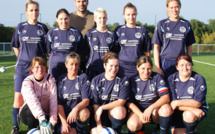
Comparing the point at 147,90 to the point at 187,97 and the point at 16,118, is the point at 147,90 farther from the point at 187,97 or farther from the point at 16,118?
the point at 16,118

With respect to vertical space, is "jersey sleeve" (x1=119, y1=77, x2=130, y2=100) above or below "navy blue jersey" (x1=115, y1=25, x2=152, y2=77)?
below

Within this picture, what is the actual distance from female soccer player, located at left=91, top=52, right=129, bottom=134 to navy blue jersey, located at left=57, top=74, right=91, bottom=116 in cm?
13

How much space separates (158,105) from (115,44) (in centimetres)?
114

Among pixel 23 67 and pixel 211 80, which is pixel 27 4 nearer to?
pixel 23 67

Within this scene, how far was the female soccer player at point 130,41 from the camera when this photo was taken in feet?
11.5

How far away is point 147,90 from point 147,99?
125 millimetres

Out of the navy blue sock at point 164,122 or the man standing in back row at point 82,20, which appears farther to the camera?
the man standing in back row at point 82,20

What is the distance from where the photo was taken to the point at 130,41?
3.54 m

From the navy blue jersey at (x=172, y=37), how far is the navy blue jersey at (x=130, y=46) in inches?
9.3

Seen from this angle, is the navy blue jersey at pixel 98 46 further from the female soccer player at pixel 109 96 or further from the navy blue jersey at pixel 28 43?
the navy blue jersey at pixel 28 43

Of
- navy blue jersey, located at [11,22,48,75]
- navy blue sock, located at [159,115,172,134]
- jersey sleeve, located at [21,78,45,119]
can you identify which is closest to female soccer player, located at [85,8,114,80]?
navy blue jersey, located at [11,22,48,75]

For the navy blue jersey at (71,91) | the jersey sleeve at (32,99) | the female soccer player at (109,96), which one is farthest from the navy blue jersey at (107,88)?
the jersey sleeve at (32,99)

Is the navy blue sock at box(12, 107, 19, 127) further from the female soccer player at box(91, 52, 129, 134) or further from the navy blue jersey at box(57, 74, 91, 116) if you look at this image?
the female soccer player at box(91, 52, 129, 134)

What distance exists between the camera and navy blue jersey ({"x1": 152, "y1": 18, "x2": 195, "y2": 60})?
346cm
